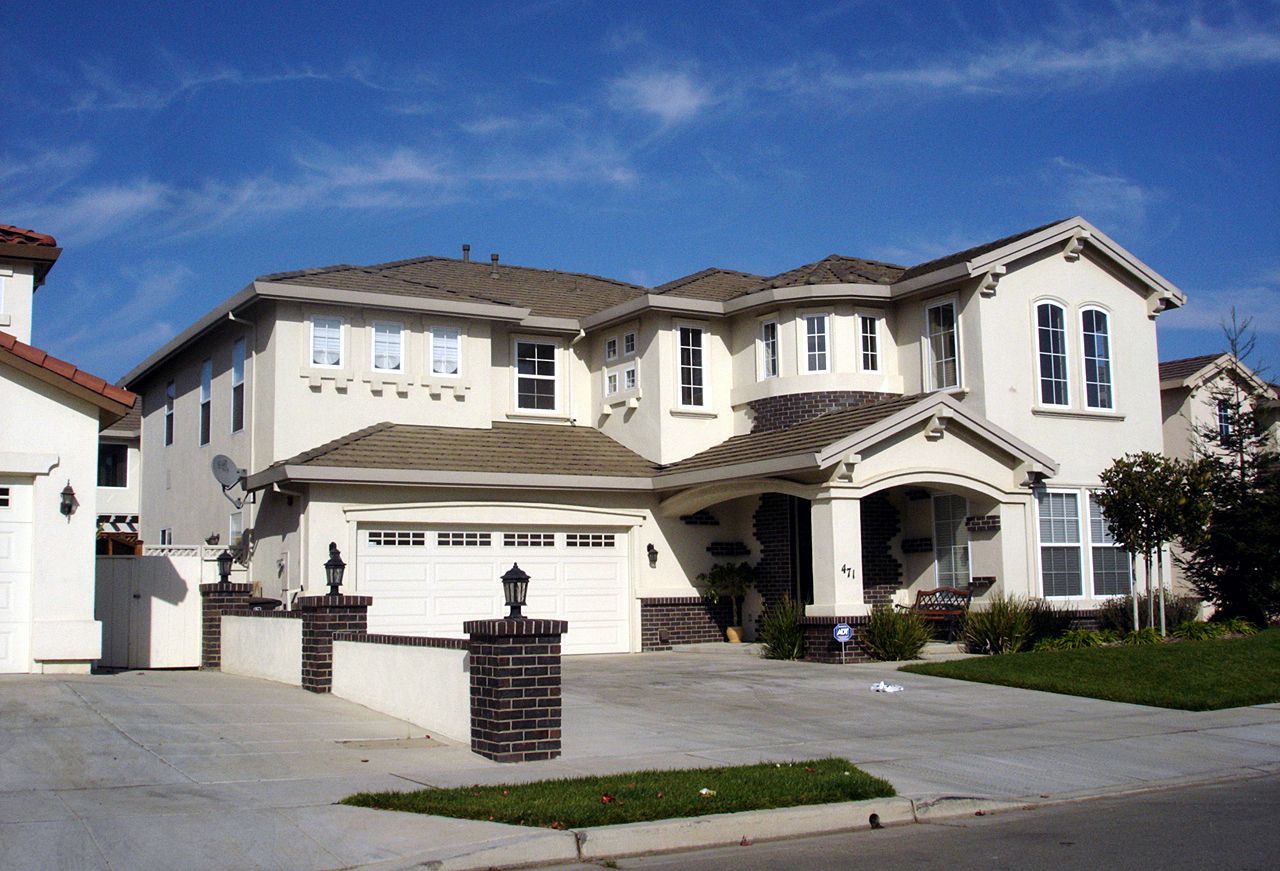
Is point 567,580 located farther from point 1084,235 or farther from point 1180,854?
point 1180,854

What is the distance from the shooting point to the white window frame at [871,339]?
23266 millimetres

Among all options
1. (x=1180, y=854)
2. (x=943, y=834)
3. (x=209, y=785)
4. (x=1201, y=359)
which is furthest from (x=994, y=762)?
(x=1201, y=359)

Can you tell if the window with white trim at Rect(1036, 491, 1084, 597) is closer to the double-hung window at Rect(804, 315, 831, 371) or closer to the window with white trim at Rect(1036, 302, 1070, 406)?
the window with white trim at Rect(1036, 302, 1070, 406)

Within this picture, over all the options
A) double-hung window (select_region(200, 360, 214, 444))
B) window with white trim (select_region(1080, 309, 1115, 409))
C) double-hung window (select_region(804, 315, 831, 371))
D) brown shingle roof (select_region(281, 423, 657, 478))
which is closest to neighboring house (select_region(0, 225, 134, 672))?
brown shingle roof (select_region(281, 423, 657, 478))

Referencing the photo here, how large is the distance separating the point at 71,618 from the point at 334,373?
711cm

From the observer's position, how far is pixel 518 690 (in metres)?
11.2

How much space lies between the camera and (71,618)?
16.1m

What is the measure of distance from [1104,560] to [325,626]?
13.9 meters

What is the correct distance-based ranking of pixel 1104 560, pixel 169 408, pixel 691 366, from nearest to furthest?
pixel 1104 560 < pixel 691 366 < pixel 169 408

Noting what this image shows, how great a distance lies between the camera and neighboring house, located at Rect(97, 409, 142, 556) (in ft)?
124

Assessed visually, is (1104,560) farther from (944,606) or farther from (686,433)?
(686,433)

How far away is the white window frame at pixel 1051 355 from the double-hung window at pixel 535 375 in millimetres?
8984

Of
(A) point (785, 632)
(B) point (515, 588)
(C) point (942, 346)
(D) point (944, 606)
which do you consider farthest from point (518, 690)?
(C) point (942, 346)

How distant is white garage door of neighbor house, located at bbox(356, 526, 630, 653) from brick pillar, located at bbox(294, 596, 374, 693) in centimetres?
520
